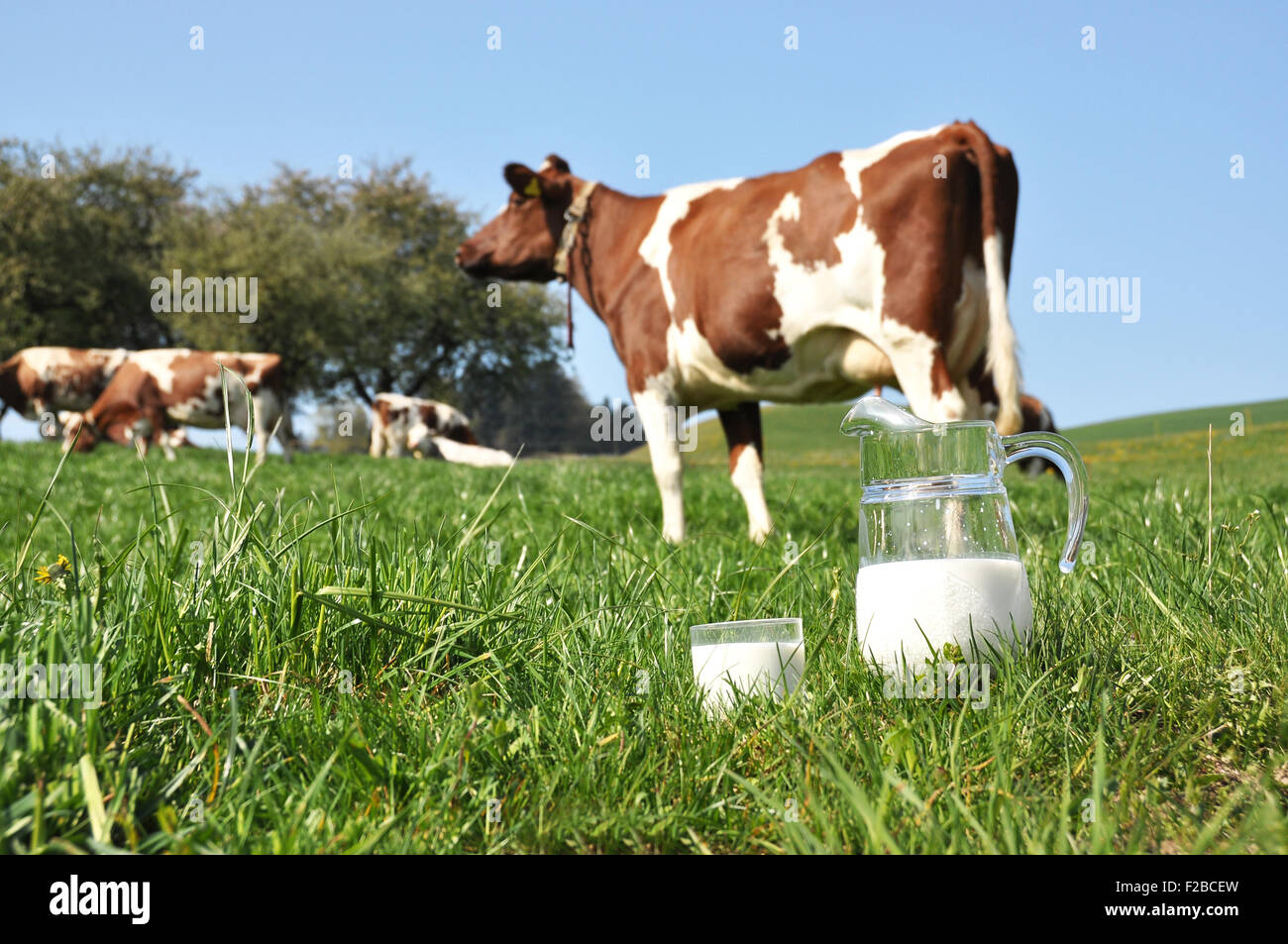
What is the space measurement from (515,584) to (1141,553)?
243 cm

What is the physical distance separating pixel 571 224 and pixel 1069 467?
5.52 metres

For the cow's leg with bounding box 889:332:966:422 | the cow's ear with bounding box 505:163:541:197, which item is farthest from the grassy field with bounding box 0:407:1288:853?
the cow's ear with bounding box 505:163:541:197

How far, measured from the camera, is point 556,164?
7.41m

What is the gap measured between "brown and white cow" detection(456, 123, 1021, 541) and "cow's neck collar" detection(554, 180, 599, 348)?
655mm

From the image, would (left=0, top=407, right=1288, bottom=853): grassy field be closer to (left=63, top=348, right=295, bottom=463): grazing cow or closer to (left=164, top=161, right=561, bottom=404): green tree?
(left=63, top=348, right=295, bottom=463): grazing cow

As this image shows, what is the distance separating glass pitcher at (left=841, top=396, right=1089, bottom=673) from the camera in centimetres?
218

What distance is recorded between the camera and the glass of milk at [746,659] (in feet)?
7.20

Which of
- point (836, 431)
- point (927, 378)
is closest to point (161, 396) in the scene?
point (927, 378)

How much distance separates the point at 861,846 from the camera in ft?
5.08

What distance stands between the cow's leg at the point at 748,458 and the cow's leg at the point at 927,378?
142 cm

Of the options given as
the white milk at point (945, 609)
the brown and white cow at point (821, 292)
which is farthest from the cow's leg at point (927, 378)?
the white milk at point (945, 609)

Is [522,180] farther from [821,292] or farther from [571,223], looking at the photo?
[821,292]

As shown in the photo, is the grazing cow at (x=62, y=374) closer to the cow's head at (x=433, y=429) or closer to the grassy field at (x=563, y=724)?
the cow's head at (x=433, y=429)

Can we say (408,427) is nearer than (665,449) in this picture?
No
